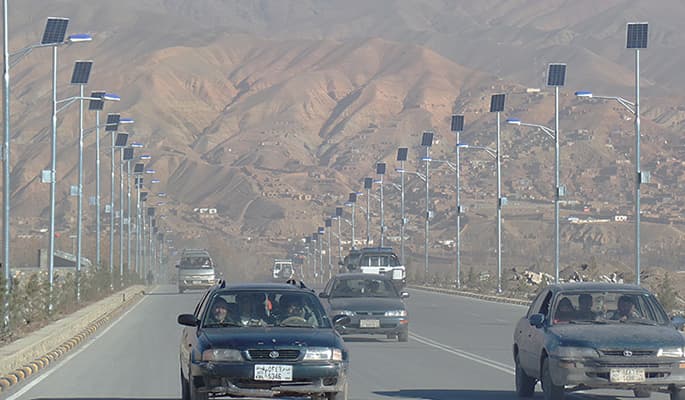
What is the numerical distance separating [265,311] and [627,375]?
4459 millimetres

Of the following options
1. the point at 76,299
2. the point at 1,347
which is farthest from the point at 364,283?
the point at 76,299

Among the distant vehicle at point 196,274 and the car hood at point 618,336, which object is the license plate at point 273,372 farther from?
the distant vehicle at point 196,274

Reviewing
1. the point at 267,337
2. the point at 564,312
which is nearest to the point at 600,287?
the point at 564,312

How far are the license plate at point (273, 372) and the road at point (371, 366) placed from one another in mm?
3112

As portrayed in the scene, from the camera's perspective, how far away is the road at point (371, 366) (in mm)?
20766

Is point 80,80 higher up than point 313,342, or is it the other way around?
point 80,80

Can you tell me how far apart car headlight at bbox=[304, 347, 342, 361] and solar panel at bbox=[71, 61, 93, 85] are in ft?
145

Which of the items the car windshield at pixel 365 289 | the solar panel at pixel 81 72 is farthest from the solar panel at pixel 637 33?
the solar panel at pixel 81 72

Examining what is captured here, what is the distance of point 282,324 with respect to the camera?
717 inches

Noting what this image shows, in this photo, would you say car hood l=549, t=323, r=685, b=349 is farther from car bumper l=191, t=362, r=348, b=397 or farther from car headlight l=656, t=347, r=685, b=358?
car bumper l=191, t=362, r=348, b=397

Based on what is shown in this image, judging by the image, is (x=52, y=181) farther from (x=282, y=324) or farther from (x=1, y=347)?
(x=282, y=324)

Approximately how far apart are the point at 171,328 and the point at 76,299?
14.8 m

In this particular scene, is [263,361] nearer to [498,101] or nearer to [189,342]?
[189,342]

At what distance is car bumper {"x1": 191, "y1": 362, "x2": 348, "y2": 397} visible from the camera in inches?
666
